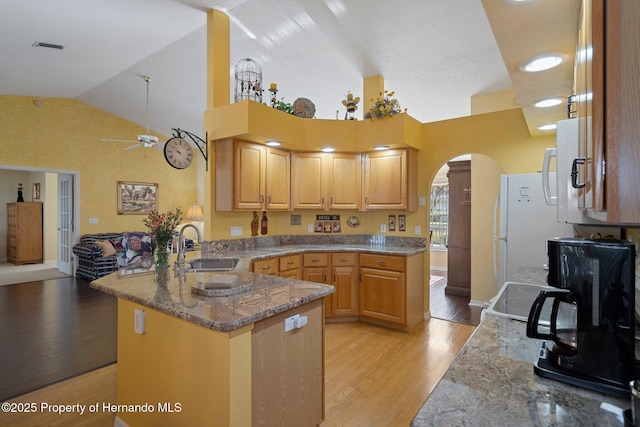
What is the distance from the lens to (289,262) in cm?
373

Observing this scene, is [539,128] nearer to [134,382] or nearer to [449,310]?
[449,310]

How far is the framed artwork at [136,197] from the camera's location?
773 cm

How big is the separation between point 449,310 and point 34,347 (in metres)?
4.75

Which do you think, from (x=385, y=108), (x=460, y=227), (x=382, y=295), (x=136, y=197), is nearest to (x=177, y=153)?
(x=385, y=108)

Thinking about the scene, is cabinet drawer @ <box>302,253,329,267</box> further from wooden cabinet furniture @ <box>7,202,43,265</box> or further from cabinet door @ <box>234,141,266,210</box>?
wooden cabinet furniture @ <box>7,202,43,265</box>

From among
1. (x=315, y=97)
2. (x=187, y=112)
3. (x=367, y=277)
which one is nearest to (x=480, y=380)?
(x=367, y=277)

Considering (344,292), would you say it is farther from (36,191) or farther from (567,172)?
(36,191)

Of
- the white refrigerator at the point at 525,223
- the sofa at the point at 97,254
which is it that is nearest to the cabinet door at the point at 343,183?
the white refrigerator at the point at 525,223

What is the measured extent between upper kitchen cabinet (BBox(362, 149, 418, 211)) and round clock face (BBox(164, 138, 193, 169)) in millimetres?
2146

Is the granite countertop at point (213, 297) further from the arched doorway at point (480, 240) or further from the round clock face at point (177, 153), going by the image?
the arched doorway at point (480, 240)

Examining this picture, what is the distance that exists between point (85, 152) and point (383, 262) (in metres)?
6.98

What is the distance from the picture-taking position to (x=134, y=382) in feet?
6.33

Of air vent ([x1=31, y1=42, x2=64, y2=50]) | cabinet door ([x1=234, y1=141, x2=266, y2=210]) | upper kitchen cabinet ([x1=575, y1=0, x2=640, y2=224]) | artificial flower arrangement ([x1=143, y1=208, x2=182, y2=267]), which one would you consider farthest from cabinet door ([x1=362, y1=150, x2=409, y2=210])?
air vent ([x1=31, y1=42, x2=64, y2=50])

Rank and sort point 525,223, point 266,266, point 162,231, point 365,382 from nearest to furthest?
point 162,231, point 365,382, point 525,223, point 266,266
